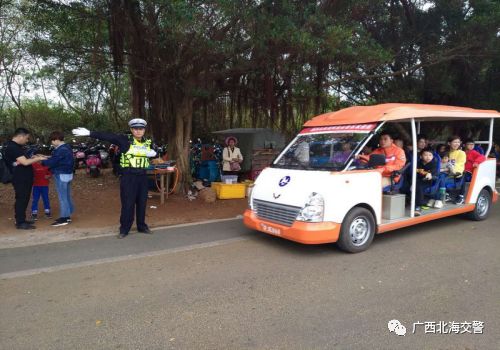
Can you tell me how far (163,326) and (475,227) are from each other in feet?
19.4

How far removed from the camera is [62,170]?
6.79 metres

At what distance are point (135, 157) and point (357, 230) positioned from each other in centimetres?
350

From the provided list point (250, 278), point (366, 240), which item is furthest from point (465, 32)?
point (250, 278)

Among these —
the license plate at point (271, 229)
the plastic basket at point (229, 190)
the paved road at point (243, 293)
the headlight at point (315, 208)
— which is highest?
the headlight at point (315, 208)

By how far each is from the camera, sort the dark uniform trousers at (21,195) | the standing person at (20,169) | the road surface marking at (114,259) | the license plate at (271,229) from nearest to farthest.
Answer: the road surface marking at (114,259) → the license plate at (271,229) → the standing person at (20,169) → the dark uniform trousers at (21,195)

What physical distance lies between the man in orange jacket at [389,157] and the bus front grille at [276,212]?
4.41 feet

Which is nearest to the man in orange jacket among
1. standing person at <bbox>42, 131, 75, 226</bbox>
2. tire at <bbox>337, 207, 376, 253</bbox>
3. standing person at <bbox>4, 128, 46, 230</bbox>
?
tire at <bbox>337, 207, 376, 253</bbox>

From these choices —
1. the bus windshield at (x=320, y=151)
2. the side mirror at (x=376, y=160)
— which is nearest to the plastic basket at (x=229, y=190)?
the bus windshield at (x=320, y=151)

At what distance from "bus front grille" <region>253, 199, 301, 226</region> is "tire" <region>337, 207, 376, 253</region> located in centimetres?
68

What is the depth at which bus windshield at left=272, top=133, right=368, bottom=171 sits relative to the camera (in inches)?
216

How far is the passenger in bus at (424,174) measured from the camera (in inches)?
254

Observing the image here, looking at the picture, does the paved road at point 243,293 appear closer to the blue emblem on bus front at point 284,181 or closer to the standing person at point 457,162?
the blue emblem on bus front at point 284,181

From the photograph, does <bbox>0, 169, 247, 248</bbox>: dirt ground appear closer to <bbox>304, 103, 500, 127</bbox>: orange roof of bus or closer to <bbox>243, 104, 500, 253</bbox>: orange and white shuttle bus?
<bbox>243, 104, 500, 253</bbox>: orange and white shuttle bus

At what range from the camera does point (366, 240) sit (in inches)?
212
